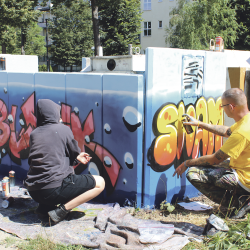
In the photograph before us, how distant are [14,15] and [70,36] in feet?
73.5

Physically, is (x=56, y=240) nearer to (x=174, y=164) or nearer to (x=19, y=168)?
(x=174, y=164)

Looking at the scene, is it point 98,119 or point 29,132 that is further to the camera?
point 29,132

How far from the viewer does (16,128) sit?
5941 mm

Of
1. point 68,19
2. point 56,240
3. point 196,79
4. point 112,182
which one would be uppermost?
point 68,19

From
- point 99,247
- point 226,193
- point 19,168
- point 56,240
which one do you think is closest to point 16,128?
Result: point 19,168

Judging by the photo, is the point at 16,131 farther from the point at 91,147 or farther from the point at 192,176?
the point at 192,176

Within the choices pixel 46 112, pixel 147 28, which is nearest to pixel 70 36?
pixel 147 28

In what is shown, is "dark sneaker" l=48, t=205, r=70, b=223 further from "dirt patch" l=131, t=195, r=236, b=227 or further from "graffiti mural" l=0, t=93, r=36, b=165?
"graffiti mural" l=0, t=93, r=36, b=165

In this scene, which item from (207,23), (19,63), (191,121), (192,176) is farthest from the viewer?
(207,23)

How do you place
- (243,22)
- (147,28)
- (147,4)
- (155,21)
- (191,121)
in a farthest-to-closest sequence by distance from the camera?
(147,28) → (147,4) → (155,21) → (243,22) → (191,121)

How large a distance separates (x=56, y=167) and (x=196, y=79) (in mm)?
2588

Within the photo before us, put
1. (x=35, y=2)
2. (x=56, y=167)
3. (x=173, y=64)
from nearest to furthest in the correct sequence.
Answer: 1. (x=56, y=167)
2. (x=173, y=64)
3. (x=35, y=2)

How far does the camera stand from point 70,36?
1711 inches

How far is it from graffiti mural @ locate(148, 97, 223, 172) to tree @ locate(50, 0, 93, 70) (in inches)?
1598
